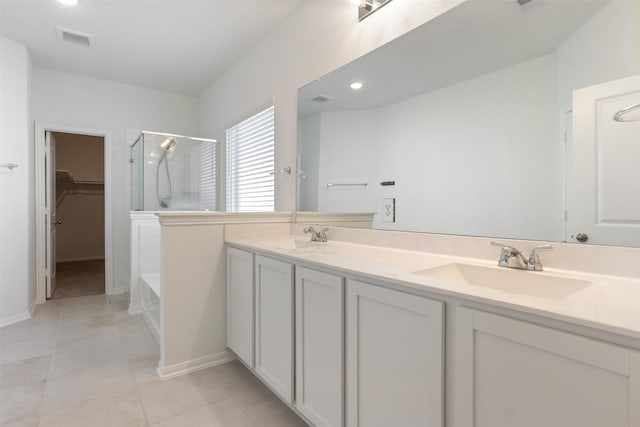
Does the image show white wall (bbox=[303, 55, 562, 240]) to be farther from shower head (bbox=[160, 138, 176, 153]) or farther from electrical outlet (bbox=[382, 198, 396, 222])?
shower head (bbox=[160, 138, 176, 153])

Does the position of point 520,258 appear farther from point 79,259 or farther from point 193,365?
point 79,259

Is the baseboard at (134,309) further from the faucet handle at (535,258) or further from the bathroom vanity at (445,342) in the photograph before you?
the faucet handle at (535,258)

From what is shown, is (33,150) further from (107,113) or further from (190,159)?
(190,159)

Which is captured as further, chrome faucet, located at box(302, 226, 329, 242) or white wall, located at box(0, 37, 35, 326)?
white wall, located at box(0, 37, 35, 326)

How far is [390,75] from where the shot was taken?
5.76ft

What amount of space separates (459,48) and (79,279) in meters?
5.48

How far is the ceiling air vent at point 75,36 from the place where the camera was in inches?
111

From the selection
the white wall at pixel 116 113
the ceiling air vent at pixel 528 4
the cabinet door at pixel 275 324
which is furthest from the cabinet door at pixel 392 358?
the white wall at pixel 116 113

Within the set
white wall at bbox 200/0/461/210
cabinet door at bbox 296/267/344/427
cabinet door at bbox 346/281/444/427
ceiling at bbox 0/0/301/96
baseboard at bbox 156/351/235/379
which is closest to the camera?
cabinet door at bbox 346/281/444/427

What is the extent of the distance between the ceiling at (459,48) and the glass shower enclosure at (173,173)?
7.61ft

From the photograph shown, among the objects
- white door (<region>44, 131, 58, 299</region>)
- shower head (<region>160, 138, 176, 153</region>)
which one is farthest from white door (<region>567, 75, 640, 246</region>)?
white door (<region>44, 131, 58, 299</region>)

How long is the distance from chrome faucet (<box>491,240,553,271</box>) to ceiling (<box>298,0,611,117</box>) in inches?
28.0

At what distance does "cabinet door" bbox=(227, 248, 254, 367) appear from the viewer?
1880mm

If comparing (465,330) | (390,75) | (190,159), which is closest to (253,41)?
(190,159)
